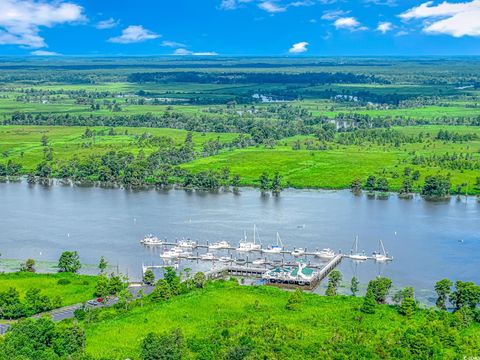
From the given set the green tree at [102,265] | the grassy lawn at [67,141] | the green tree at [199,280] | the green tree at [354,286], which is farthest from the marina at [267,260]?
the grassy lawn at [67,141]

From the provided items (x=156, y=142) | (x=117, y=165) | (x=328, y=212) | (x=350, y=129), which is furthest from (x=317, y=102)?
(x=328, y=212)

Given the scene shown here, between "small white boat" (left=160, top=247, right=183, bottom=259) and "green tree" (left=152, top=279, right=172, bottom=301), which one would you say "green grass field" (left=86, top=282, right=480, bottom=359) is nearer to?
"green tree" (left=152, top=279, right=172, bottom=301)

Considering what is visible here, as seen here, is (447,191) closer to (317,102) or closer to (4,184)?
(4,184)

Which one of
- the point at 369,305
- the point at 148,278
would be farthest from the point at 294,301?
the point at 148,278

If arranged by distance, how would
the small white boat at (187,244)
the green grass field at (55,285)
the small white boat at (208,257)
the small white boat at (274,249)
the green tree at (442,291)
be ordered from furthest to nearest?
the small white boat at (187,244), the small white boat at (274,249), the small white boat at (208,257), the green grass field at (55,285), the green tree at (442,291)

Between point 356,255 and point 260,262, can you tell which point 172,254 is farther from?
point 356,255

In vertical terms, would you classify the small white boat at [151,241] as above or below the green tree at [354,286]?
above

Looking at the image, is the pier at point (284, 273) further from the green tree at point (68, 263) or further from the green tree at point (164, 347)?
the green tree at point (164, 347)

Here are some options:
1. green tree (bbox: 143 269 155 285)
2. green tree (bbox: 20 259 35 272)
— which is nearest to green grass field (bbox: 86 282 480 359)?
green tree (bbox: 143 269 155 285)
